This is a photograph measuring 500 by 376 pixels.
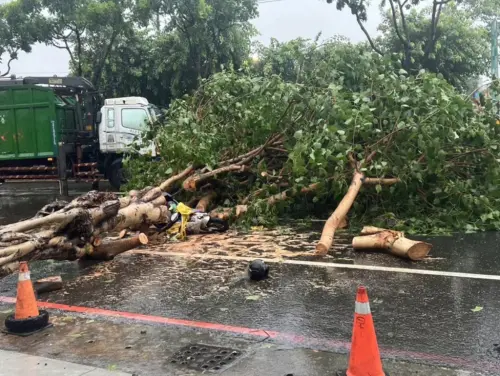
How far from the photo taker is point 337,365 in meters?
3.47

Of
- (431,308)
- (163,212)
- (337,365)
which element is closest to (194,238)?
(163,212)

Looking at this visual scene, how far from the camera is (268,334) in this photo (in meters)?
4.11

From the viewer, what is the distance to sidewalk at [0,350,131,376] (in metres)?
3.48

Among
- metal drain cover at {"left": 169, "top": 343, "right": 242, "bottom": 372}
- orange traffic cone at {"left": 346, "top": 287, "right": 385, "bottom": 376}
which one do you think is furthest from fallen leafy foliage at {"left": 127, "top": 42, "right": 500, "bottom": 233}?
orange traffic cone at {"left": 346, "top": 287, "right": 385, "bottom": 376}

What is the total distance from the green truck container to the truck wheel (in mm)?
1502

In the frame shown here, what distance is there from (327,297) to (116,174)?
1159 centimetres

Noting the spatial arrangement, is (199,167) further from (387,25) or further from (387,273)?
(387,25)

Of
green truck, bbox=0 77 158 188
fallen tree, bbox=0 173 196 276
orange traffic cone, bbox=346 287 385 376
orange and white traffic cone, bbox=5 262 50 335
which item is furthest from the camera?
green truck, bbox=0 77 158 188

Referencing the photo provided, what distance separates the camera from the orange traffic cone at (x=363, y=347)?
3107 mm

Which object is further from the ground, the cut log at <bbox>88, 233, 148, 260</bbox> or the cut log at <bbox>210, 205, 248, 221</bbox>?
the cut log at <bbox>210, 205, 248, 221</bbox>

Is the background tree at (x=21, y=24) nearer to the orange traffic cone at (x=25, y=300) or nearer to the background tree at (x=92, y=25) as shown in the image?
the background tree at (x=92, y=25)

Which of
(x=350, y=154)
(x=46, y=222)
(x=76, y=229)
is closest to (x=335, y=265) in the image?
(x=350, y=154)

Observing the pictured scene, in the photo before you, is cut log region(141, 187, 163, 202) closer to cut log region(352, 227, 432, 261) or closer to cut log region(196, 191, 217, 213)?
cut log region(196, 191, 217, 213)

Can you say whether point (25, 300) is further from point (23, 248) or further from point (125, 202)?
point (125, 202)
